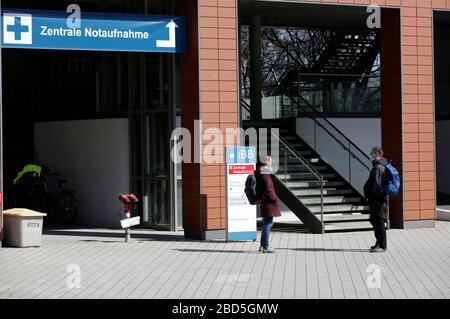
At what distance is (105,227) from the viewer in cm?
1988

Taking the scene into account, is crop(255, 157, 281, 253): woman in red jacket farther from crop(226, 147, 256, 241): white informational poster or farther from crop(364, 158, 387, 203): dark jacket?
crop(364, 158, 387, 203): dark jacket

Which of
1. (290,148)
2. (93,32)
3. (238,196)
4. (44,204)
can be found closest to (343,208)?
(290,148)

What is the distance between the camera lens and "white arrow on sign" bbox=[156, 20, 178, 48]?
1672 cm

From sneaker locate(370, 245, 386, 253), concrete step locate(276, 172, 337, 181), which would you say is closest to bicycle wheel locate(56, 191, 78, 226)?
concrete step locate(276, 172, 337, 181)

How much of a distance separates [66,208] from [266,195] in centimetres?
738

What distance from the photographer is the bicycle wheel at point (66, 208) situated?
20.2 metres

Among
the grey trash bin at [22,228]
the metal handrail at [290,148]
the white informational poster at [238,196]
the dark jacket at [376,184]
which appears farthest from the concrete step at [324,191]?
the grey trash bin at [22,228]

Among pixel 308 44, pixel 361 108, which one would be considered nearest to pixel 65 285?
pixel 361 108

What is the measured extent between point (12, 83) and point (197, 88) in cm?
782

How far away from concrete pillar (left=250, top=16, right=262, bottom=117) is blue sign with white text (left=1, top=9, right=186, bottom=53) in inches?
217

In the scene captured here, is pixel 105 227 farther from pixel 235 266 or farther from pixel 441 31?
pixel 441 31

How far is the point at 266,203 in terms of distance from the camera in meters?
14.5

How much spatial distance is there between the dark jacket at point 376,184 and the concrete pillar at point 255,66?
307 inches

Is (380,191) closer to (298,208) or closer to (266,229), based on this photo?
(266,229)
